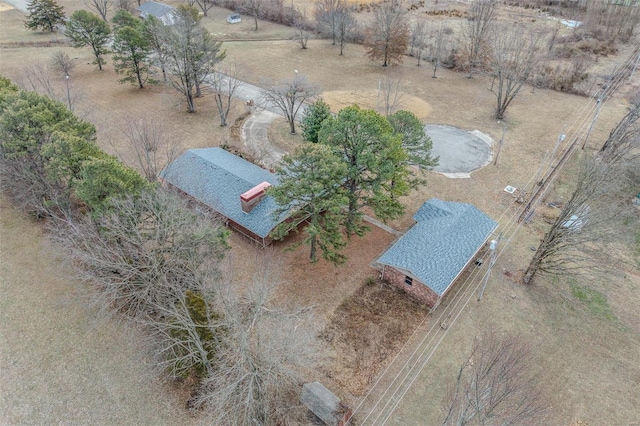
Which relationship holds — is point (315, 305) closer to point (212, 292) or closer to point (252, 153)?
point (212, 292)

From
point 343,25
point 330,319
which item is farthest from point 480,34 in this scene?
point 330,319

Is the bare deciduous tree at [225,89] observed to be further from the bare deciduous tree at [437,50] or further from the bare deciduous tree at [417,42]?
the bare deciduous tree at [437,50]

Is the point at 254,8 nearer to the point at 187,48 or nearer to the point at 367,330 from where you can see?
the point at 187,48

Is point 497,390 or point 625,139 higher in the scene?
point 625,139

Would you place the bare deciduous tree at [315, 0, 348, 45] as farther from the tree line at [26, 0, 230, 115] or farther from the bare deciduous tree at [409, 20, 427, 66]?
the tree line at [26, 0, 230, 115]

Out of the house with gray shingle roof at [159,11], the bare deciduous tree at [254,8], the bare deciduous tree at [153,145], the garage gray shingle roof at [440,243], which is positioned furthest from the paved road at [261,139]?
the bare deciduous tree at [254,8]

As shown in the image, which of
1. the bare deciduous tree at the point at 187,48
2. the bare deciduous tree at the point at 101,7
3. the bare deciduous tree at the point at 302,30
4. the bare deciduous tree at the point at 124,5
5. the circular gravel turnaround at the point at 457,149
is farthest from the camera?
the bare deciduous tree at the point at 124,5

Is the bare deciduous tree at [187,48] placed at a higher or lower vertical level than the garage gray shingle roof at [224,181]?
higher
